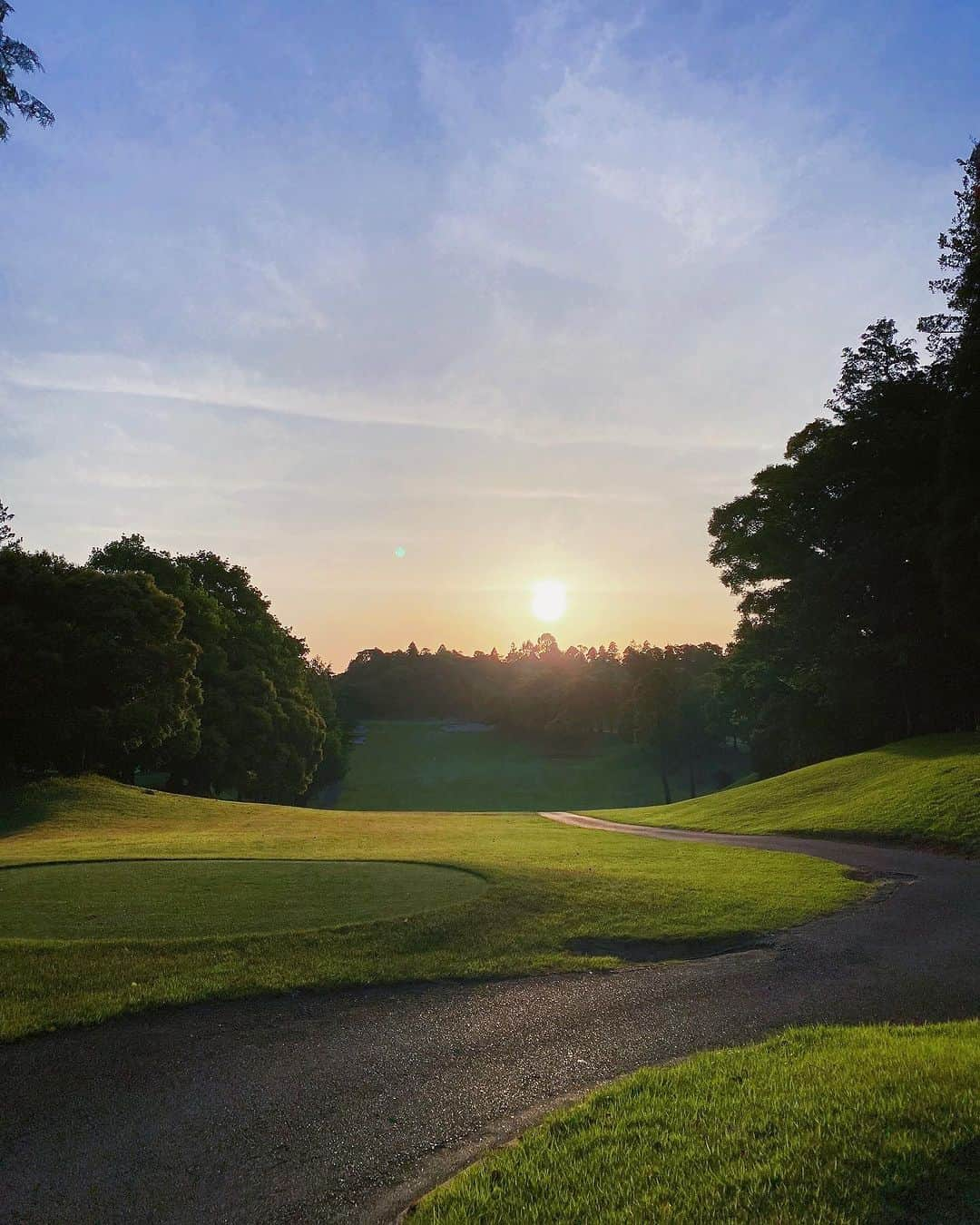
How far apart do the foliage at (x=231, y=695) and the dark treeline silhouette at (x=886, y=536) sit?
1282 inches

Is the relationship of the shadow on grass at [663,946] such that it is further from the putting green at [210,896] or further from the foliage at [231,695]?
the foliage at [231,695]

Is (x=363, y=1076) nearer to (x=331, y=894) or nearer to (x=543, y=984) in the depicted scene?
(x=543, y=984)

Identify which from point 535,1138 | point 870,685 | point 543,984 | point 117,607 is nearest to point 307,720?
point 117,607

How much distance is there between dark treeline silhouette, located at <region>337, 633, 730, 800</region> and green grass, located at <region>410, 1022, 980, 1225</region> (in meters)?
51.2

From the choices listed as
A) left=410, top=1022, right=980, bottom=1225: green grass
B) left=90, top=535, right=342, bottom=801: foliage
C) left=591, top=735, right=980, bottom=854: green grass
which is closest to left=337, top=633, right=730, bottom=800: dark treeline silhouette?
left=591, top=735, right=980, bottom=854: green grass

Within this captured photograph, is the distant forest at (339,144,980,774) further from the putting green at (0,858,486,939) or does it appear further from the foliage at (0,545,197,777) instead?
the foliage at (0,545,197,777)

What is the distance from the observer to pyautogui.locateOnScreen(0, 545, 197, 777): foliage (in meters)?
35.8

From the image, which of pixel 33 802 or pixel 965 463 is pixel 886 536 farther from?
pixel 33 802

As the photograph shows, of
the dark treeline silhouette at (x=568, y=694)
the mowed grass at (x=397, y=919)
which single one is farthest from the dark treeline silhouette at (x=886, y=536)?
the mowed grass at (x=397, y=919)

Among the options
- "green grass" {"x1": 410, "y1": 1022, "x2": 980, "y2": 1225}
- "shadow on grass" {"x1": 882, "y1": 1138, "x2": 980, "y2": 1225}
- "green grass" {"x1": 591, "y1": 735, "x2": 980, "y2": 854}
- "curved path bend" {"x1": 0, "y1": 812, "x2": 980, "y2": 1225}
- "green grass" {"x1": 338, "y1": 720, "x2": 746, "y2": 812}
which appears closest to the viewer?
"shadow on grass" {"x1": 882, "y1": 1138, "x2": 980, "y2": 1225}

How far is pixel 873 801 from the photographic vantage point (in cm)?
2639

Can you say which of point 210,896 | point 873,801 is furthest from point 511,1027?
point 873,801

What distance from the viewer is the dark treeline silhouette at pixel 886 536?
31656mm

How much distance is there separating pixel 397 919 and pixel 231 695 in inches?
1703
